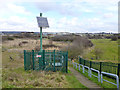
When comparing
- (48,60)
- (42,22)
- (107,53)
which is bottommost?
(107,53)

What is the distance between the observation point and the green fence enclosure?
1168 cm

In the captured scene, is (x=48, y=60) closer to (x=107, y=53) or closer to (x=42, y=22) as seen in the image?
(x=42, y=22)

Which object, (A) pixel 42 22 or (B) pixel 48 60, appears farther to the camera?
(A) pixel 42 22

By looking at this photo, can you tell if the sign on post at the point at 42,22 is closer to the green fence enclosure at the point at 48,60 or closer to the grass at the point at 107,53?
the green fence enclosure at the point at 48,60

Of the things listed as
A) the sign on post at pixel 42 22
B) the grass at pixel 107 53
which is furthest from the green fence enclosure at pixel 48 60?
the grass at pixel 107 53

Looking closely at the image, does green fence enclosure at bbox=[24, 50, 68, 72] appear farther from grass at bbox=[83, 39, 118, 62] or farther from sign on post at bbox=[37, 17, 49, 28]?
grass at bbox=[83, 39, 118, 62]

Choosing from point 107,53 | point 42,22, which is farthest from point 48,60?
point 107,53

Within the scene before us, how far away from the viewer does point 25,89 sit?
22.4 ft

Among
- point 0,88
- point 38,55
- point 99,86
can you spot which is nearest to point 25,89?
point 0,88

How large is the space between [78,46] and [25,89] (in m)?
30.0

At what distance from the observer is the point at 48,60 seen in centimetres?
1181

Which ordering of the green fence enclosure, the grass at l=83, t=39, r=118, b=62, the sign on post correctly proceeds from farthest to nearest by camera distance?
the grass at l=83, t=39, r=118, b=62 → the sign on post → the green fence enclosure

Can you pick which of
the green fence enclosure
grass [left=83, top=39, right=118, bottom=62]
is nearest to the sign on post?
the green fence enclosure

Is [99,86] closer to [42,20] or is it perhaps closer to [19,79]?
[19,79]
